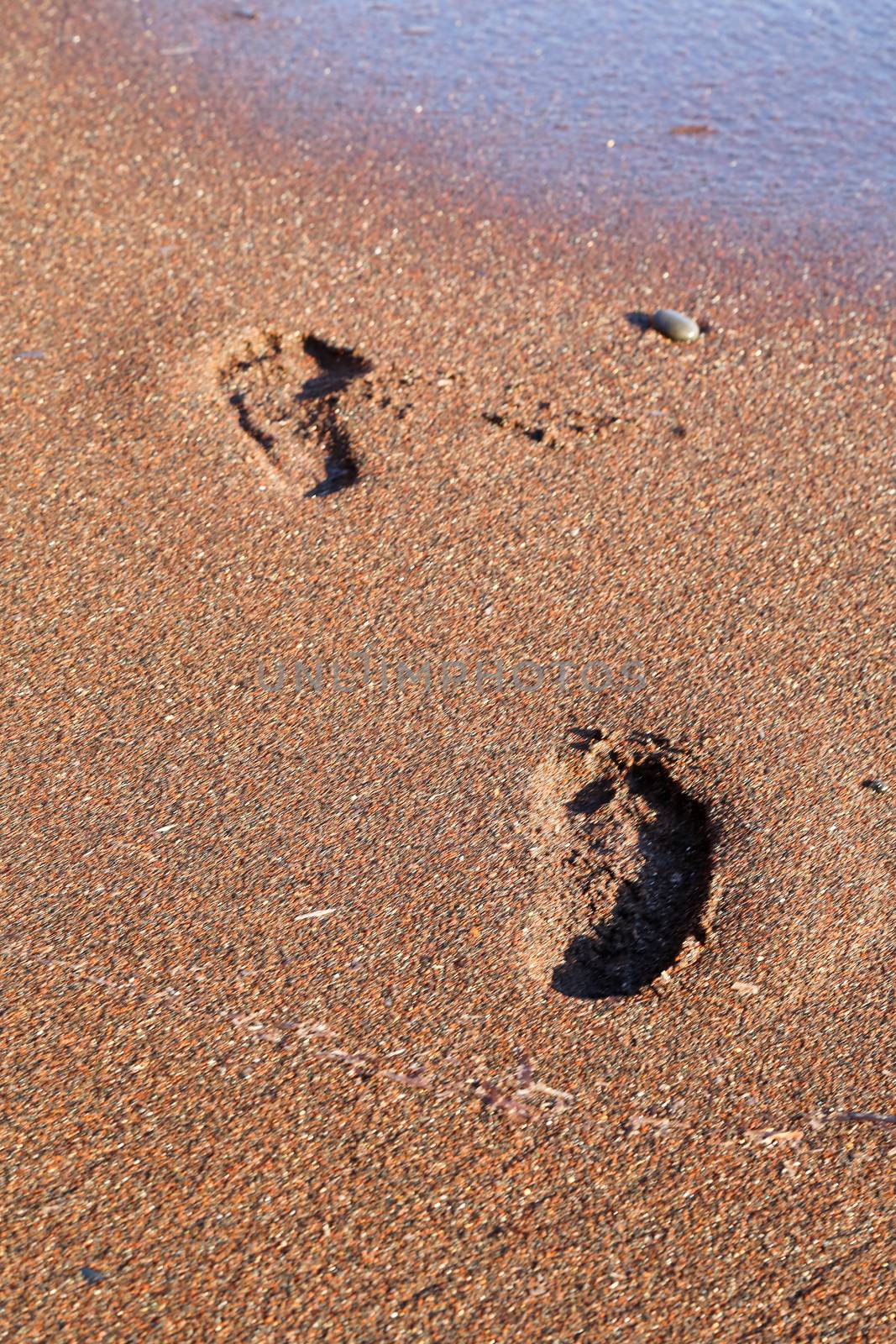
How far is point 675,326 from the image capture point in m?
3.76

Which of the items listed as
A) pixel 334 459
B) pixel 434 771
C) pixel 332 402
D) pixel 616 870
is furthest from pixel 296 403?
pixel 616 870

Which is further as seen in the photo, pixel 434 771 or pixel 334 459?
pixel 334 459

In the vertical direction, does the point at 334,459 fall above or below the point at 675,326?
below

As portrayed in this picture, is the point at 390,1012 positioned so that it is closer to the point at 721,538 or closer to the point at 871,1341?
the point at 871,1341

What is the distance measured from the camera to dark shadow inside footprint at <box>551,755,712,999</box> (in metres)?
2.34

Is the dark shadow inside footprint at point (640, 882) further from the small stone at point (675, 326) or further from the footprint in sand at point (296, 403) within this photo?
the small stone at point (675, 326)

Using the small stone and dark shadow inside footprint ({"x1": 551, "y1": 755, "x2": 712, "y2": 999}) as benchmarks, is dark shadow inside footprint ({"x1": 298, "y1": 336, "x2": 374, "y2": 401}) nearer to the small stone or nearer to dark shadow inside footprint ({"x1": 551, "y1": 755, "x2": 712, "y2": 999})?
the small stone

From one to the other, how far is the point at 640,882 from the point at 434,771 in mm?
463

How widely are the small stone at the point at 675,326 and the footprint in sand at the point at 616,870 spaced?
1534 millimetres

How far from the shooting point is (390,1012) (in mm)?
2229

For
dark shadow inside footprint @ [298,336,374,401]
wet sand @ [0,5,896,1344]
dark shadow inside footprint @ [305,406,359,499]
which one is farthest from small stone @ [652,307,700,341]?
dark shadow inside footprint @ [305,406,359,499]

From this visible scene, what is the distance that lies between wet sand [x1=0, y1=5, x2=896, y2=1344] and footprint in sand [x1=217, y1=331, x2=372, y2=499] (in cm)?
1

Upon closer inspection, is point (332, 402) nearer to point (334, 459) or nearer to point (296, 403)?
point (296, 403)

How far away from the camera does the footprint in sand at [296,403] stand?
3.29 m
